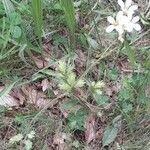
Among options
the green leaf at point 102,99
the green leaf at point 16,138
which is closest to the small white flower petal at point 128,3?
the green leaf at point 102,99

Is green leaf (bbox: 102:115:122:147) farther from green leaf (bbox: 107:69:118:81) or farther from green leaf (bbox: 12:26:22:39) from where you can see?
green leaf (bbox: 12:26:22:39)

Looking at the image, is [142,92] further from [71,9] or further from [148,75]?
[71,9]

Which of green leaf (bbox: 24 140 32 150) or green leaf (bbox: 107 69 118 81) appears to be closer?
green leaf (bbox: 24 140 32 150)

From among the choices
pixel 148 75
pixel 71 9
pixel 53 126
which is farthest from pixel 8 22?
pixel 148 75

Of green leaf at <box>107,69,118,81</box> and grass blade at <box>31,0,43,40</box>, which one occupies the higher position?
grass blade at <box>31,0,43,40</box>

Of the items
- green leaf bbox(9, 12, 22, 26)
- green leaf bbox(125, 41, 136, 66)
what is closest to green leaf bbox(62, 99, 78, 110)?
green leaf bbox(125, 41, 136, 66)

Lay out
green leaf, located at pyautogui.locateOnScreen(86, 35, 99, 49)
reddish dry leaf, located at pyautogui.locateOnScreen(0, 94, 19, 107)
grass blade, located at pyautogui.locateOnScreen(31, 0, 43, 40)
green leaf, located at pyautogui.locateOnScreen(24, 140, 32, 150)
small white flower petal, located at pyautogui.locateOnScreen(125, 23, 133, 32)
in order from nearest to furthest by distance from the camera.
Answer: small white flower petal, located at pyautogui.locateOnScreen(125, 23, 133, 32), grass blade, located at pyautogui.locateOnScreen(31, 0, 43, 40), green leaf, located at pyautogui.locateOnScreen(24, 140, 32, 150), reddish dry leaf, located at pyautogui.locateOnScreen(0, 94, 19, 107), green leaf, located at pyautogui.locateOnScreen(86, 35, 99, 49)

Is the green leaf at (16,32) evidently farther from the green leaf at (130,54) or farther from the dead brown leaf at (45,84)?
the green leaf at (130,54)

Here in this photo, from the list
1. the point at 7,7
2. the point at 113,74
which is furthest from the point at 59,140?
the point at 7,7

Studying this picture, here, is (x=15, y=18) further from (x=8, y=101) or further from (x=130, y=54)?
(x=130, y=54)
